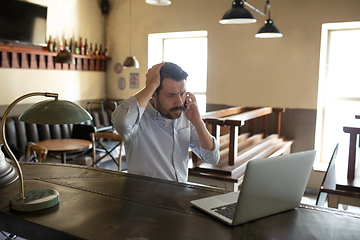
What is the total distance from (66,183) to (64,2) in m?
4.98

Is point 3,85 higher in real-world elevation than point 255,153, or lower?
higher

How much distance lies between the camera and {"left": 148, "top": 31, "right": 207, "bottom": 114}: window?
6.32 m

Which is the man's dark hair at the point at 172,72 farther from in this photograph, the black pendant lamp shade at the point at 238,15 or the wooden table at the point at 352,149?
the black pendant lamp shade at the point at 238,15

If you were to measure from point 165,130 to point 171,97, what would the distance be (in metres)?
0.22

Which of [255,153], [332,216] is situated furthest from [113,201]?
[255,153]

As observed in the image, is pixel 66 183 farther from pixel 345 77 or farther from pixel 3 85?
pixel 345 77

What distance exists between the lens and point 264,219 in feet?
4.46

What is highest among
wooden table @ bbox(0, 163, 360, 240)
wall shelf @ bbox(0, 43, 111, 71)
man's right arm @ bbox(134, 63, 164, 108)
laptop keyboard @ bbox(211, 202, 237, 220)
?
wall shelf @ bbox(0, 43, 111, 71)

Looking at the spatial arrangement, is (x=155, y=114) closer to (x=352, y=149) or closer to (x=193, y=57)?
(x=352, y=149)

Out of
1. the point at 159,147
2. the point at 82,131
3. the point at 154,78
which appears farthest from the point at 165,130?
the point at 82,131

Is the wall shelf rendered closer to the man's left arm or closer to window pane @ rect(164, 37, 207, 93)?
window pane @ rect(164, 37, 207, 93)

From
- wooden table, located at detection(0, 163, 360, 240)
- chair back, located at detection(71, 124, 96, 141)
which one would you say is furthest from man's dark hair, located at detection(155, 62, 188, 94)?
chair back, located at detection(71, 124, 96, 141)

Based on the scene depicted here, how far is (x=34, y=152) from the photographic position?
13.7 ft

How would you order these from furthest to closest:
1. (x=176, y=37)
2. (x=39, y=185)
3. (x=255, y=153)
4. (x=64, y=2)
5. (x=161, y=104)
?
(x=176, y=37)
(x=64, y=2)
(x=255, y=153)
(x=161, y=104)
(x=39, y=185)
